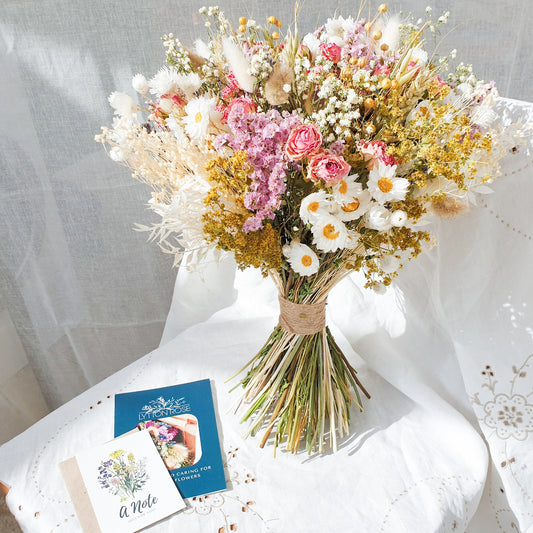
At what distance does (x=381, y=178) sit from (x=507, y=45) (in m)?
0.67

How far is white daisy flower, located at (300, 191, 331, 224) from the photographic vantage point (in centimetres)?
62

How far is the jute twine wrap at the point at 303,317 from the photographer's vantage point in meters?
0.83

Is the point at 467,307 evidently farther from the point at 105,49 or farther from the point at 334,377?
the point at 105,49

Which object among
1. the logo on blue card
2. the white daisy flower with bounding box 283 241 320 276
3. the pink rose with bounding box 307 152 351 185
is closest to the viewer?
the pink rose with bounding box 307 152 351 185

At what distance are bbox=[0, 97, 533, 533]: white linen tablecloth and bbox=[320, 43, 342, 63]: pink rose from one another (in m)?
0.36

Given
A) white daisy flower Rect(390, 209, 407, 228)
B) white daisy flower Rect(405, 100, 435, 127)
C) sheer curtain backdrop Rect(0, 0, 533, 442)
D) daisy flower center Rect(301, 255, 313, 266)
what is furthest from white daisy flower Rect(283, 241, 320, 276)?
sheer curtain backdrop Rect(0, 0, 533, 442)

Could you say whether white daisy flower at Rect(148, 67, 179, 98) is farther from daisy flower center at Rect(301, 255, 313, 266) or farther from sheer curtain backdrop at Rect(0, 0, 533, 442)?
sheer curtain backdrop at Rect(0, 0, 533, 442)

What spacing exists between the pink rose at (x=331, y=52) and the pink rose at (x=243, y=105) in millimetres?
Answer: 120

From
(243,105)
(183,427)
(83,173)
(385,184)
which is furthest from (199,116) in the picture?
(83,173)

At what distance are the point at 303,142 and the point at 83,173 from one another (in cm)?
90

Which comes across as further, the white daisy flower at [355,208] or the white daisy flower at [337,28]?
the white daisy flower at [337,28]

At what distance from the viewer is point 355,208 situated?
0.65m

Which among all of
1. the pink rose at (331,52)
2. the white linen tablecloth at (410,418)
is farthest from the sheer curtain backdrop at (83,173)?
the pink rose at (331,52)

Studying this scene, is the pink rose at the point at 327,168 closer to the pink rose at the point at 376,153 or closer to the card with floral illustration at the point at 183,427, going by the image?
the pink rose at the point at 376,153
